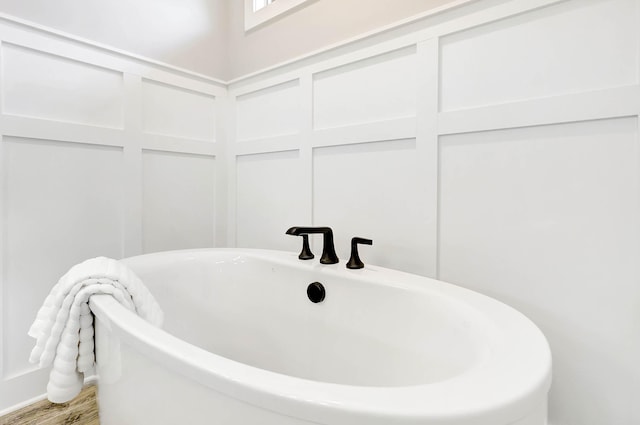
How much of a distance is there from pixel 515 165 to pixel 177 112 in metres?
1.65

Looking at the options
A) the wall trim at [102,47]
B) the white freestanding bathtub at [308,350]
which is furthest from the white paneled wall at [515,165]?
the wall trim at [102,47]

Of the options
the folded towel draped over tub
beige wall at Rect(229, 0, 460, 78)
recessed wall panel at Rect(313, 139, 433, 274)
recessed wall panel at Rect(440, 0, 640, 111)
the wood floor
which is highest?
beige wall at Rect(229, 0, 460, 78)

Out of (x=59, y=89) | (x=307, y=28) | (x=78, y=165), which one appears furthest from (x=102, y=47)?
(x=307, y=28)

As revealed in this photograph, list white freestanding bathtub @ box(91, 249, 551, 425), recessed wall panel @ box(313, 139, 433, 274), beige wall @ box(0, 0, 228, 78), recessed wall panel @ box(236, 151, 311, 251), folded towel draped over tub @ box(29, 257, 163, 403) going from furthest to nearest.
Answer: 1. recessed wall panel @ box(236, 151, 311, 251)
2. beige wall @ box(0, 0, 228, 78)
3. recessed wall panel @ box(313, 139, 433, 274)
4. folded towel draped over tub @ box(29, 257, 163, 403)
5. white freestanding bathtub @ box(91, 249, 551, 425)

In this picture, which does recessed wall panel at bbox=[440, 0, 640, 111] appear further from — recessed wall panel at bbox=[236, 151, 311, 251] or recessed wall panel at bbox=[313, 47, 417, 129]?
recessed wall panel at bbox=[236, 151, 311, 251]

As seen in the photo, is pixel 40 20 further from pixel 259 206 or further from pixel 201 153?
pixel 259 206

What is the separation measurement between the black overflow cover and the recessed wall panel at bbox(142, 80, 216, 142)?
3.90 ft

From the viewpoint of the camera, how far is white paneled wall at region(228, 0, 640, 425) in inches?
35.9

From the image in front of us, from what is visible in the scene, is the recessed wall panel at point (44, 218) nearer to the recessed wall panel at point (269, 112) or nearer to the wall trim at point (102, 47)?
the wall trim at point (102, 47)

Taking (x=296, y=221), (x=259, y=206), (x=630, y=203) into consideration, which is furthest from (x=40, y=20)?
(x=630, y=203)

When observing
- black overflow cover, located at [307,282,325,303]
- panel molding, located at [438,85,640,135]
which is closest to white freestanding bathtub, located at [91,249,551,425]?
black overflow cover, located at [307,282,325,303]

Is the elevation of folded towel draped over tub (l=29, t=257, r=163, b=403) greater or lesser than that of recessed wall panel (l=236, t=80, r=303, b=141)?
lesser

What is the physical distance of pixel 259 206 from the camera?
1844 mm

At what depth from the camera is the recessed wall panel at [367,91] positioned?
1.29m
